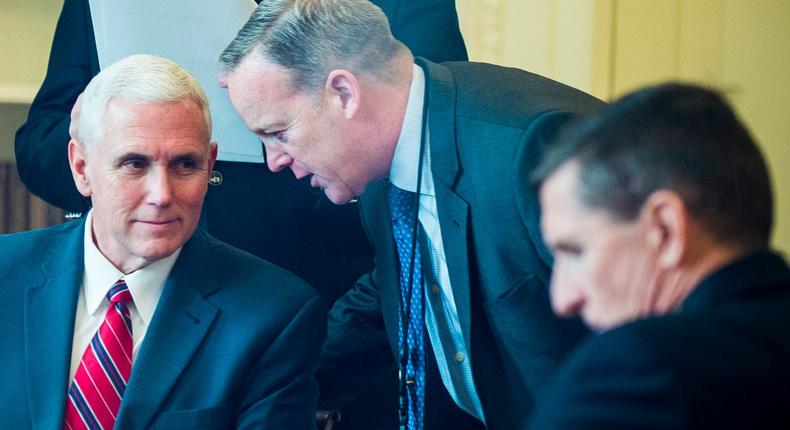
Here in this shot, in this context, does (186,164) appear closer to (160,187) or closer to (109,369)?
(160,187)

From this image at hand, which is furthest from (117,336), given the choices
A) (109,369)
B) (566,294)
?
(566,294)

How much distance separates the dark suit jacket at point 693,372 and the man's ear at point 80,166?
1.41 metres

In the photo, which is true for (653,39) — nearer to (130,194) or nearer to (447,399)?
(447,399)

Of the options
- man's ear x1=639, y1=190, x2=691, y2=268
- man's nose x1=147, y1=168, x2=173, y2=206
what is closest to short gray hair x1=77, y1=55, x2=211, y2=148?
man's nose x1=147, y1=168, x2=173, y2=206

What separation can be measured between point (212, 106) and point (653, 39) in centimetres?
161

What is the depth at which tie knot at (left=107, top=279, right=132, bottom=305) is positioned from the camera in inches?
88.7

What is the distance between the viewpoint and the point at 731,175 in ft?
4.00

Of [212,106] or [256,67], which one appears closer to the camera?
[256,67]

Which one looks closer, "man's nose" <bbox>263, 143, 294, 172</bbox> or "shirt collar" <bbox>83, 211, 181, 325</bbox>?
"shirt collar" <bbox>83, 211, 181, 325</bbox>

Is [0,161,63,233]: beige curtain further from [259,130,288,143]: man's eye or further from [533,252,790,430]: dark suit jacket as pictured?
[533,252,790,430]: dark suit jacket

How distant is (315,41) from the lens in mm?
2344

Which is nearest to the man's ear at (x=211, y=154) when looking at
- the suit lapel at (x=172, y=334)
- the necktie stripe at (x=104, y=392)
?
the suit lapel at (x=172, y=334)

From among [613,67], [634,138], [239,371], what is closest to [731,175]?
[634,138]

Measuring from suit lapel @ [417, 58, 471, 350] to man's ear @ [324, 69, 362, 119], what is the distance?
0.15 meters
